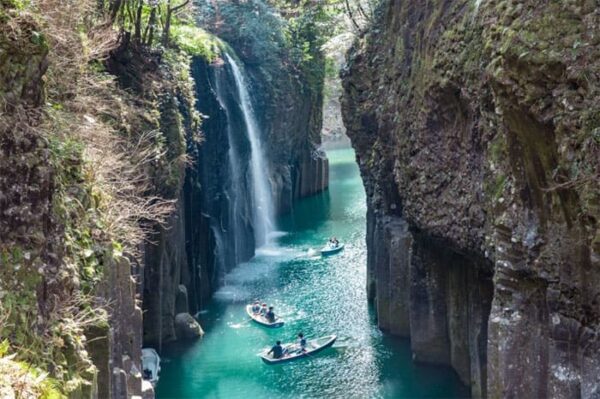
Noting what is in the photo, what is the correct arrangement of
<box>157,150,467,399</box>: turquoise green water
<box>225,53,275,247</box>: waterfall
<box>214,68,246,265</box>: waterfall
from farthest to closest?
<box>225,53,275,247</box>: waterfall
<box>214,68,246,265</box>: waterfall
<box>157,150,467,399</box>: turquoise green water

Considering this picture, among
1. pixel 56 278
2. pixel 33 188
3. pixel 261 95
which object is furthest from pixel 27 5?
pixel 261 95

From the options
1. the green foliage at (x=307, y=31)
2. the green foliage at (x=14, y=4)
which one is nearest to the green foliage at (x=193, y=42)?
the green foliage at (x=307, y=31)

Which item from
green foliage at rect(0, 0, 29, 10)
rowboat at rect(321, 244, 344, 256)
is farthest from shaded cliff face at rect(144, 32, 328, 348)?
green foliage at rect(0, 0, 29, 10)

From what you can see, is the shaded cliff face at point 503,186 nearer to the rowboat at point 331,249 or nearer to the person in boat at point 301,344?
the person in boat at point 301,344

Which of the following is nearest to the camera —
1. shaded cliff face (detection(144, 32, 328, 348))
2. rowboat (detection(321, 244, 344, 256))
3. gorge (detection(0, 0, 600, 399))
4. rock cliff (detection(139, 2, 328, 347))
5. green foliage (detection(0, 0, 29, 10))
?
green foliage (detection(0, 0, 29, 10))

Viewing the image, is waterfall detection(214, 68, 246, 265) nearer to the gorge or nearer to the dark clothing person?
the gorge

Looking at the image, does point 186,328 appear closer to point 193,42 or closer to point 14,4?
point 193,42
